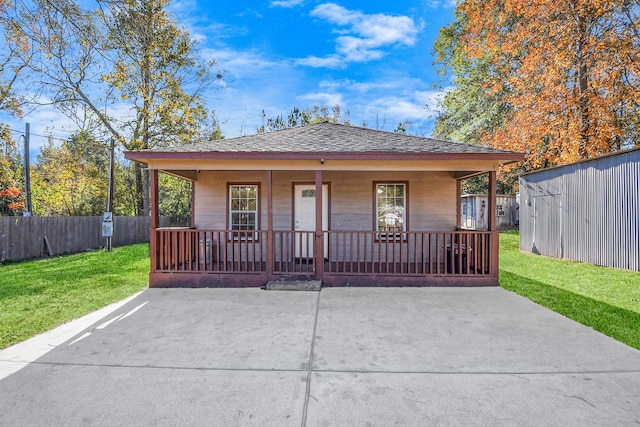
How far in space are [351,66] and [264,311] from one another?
75.1 feet

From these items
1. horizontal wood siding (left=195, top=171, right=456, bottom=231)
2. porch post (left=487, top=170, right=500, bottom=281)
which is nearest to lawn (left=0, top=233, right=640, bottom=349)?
porch post (left=487, top=170, right=500, bottom=281)

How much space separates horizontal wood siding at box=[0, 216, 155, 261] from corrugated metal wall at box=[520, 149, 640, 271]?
16.6 m

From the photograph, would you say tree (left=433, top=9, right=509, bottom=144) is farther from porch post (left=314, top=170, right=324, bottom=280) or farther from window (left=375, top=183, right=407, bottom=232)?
porch post (left=314, top=170, right=324, bottom=280)

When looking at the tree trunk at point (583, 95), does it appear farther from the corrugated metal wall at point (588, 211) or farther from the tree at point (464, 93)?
the tree at point (464, 93)

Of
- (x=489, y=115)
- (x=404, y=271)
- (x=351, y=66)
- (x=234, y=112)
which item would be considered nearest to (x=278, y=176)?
(x=404, y=271)

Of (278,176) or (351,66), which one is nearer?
(278,176)

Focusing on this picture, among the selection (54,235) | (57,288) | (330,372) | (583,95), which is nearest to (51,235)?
(54,235)

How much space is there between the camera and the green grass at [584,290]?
14.9 ft

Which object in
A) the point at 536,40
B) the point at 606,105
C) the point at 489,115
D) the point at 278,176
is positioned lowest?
the point at 278,176

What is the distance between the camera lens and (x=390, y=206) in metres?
8.36

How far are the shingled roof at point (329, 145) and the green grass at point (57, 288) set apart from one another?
9.96ft

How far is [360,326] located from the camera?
4.41 m

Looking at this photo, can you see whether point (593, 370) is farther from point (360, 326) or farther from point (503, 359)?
point (360, 326)

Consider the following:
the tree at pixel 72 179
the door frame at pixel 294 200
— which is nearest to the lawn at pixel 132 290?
the door frame at pixel 294 200
